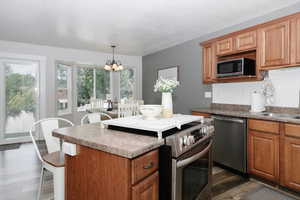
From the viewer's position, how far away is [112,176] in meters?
1.11

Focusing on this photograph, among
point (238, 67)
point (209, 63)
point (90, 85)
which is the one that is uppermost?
point (209, 63)

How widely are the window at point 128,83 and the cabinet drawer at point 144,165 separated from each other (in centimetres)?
494

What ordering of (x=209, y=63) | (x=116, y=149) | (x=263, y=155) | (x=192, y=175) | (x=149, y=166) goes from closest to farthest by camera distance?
(x=116, y=149) → (x=149, y=166) → (x=192, y=175) → (x=263, y=155) → (x=209, y=63)

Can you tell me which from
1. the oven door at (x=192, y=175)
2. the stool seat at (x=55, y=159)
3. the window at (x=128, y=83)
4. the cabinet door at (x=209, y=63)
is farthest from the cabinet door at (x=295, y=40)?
the window at (x=128, y=83)

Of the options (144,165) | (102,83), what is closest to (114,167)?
(144,165)

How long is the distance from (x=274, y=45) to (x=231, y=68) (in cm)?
65

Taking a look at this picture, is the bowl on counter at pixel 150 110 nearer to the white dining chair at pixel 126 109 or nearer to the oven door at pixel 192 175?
the oven door at pixel 192 175

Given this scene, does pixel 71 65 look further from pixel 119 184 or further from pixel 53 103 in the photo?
pixel 119 184

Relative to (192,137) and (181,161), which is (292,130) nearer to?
(192,137)

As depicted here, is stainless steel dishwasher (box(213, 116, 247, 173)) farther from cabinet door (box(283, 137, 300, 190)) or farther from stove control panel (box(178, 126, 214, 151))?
stove control panel (box(178, 126, 214, 151))

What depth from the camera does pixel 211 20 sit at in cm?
314

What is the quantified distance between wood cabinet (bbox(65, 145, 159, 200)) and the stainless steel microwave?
7.44 ft

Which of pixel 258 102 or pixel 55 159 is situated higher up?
pixel 258 102

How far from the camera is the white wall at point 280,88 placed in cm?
261
